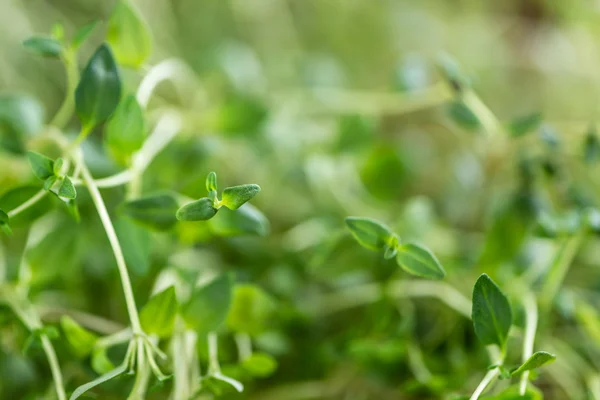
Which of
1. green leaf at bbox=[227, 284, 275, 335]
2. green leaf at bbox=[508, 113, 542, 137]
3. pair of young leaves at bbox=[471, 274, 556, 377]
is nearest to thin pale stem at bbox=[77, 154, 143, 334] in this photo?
green leaf at bbox=[227, 284, 275, 335]

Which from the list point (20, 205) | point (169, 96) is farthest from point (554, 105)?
point (20, 205)

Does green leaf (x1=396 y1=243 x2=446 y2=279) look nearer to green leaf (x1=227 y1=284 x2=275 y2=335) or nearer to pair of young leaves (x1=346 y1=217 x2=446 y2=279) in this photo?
pair of young leaves (x1=346 y1=217 x2=446 y2=279)

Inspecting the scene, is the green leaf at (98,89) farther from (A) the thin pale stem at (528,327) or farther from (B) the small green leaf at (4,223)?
(A) the thin pale stem at (528,327)

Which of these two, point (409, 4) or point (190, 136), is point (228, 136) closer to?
point (190, 136)

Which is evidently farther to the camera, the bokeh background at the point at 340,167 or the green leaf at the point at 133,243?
the bokeh background at the point at 340,167

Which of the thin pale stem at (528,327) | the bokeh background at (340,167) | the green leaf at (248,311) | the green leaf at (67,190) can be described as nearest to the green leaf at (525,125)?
the bokeh background at (340,167)

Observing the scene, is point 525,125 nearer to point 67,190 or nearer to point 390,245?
point 390,245

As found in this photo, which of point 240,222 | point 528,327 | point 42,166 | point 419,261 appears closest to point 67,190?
point 42,166
